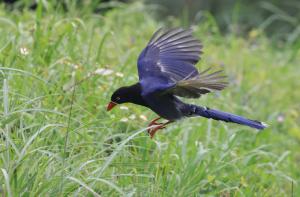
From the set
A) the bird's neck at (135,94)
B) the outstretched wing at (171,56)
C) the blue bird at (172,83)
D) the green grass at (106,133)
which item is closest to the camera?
the green grass at (106,133)

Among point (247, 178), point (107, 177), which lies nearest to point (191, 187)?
point (107, 177)

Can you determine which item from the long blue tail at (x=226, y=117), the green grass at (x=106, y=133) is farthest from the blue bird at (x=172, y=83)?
the green grass at (x=106, y=133)

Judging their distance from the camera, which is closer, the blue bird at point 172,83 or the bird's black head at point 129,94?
the blue bird at point 172,83

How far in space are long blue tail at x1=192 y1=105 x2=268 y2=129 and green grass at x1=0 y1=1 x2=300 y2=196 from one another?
181 mm

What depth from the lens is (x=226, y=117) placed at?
386cm

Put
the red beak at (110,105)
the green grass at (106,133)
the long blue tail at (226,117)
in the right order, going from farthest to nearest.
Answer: the red beak at (110,105) < the long blue tail at (226,117) < the green grass at (106,133)

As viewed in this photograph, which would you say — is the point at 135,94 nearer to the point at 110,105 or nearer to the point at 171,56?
the point at 110,105

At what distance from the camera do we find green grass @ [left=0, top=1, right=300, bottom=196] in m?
3.21

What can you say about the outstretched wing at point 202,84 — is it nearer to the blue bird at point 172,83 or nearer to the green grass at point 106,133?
the blue bird at point 172,83

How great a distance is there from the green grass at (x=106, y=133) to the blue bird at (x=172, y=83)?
0.15 meters

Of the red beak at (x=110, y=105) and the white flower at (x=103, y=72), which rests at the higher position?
the white flower at (x=103, y=72)

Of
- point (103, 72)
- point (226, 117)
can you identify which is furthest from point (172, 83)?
point (103, 72)

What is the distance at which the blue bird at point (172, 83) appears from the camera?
11.3 feet

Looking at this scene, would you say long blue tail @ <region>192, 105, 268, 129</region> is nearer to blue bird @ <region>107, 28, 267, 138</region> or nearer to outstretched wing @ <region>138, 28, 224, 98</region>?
blue bird @ <region>107, 28, 267, 138</region>
